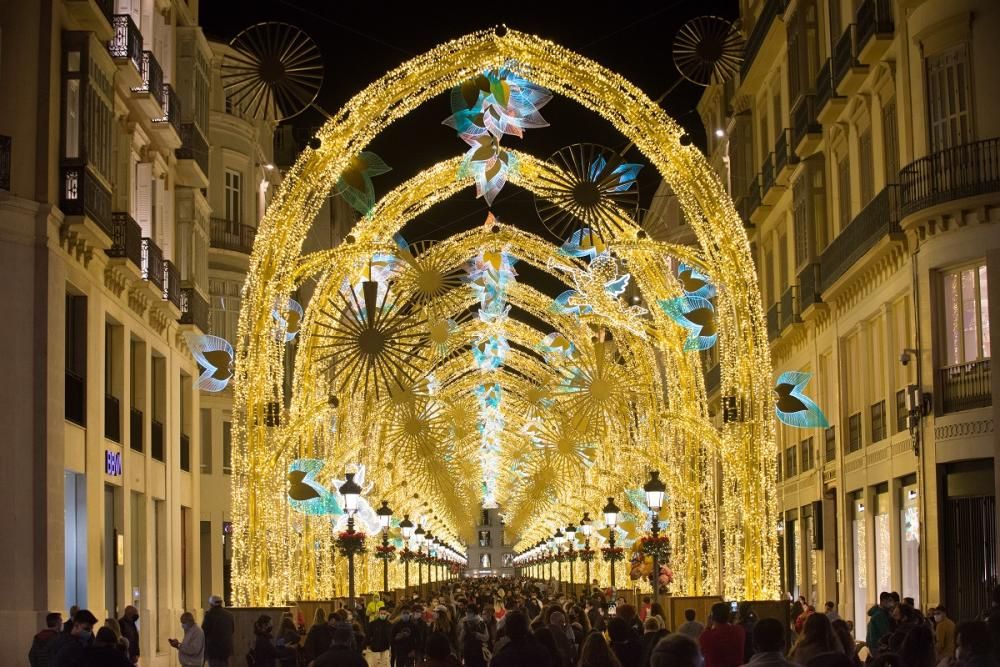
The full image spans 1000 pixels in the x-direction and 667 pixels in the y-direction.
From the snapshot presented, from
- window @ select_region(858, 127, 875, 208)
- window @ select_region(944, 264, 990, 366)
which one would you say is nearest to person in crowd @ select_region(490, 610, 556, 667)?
window @ select_region(944, 264, 990, 366)

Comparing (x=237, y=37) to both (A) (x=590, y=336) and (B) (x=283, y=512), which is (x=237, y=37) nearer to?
(B) (x=283, y=512)

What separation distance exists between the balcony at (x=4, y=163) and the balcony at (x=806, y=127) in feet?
60.4

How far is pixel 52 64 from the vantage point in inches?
1085

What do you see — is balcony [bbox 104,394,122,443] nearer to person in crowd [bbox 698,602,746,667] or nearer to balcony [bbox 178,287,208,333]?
balcony [bbox 178,287,208,333]

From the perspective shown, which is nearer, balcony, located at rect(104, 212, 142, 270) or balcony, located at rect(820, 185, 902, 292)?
balcony, located at rect(820, 185, 902, 292)

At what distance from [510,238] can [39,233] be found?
1212 cm

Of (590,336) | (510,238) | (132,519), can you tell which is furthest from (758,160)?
(132,519)

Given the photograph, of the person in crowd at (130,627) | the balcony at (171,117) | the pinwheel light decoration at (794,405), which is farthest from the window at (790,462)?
the person in crowd at (130,627)

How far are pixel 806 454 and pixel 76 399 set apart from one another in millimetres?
19528

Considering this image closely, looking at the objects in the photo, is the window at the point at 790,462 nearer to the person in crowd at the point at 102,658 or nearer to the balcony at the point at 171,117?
the balcony at the point at 171,117

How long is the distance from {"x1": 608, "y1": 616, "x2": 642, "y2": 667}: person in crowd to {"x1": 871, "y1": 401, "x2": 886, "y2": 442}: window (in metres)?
18.4

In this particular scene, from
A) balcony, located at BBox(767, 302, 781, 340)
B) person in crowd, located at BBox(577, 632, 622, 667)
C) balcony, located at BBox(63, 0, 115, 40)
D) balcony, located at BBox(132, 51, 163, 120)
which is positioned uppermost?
balcony, located at BBox(132, 51, 163, 120)

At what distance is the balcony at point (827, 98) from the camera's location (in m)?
35.5

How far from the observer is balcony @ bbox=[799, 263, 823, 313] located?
3862 centimetres
